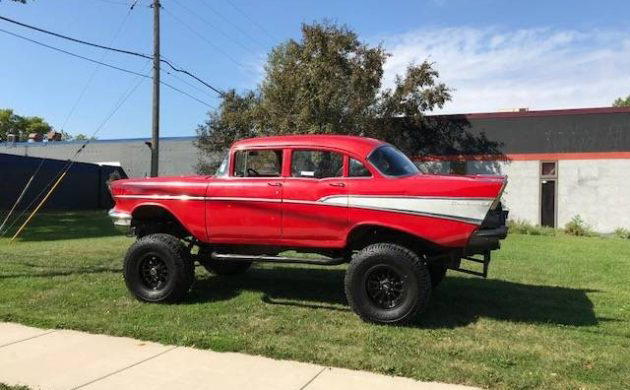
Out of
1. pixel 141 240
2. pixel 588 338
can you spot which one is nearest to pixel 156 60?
pixel 141 240

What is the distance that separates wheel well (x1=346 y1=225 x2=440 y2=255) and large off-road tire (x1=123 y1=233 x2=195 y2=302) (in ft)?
7.03

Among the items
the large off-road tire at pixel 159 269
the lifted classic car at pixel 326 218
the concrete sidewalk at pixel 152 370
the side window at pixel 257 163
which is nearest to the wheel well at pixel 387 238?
the lifted classic car at pixel 326 218

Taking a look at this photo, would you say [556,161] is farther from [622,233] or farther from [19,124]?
[19,124]

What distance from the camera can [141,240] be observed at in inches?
323

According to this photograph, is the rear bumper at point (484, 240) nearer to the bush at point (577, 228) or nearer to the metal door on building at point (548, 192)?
the bush at point (577, 228)

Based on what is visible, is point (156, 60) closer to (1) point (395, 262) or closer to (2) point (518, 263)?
(2) point (518, 263)

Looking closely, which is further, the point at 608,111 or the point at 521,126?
the point at 521,126

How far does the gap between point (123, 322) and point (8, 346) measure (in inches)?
47.4

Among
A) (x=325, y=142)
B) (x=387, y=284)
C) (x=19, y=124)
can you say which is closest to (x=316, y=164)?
(x=325, y=142)

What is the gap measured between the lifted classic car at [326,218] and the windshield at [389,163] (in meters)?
0.02

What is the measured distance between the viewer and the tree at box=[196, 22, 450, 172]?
24.5 metres

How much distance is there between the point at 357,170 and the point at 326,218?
2.13 feet

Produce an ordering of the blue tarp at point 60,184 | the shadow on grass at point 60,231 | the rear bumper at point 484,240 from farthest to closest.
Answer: the blue tarp at point 60,184 < the shadow on grass at point 60,231 < the rear bumper at point 484,240

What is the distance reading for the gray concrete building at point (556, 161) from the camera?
79.3 feet
